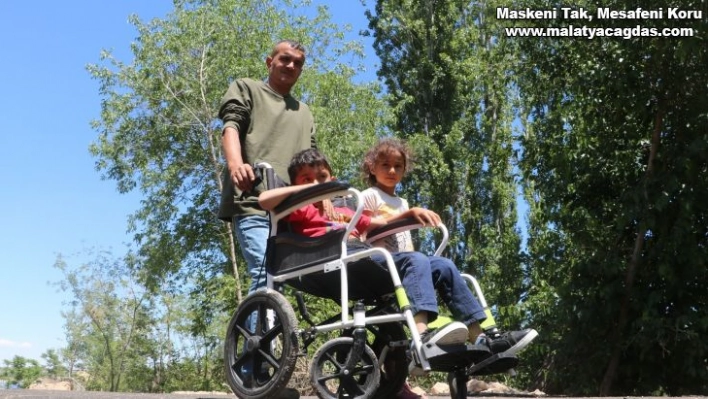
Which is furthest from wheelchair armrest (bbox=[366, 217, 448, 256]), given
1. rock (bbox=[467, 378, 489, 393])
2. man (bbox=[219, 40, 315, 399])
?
rock (bbox=[467, 378, 489, 393])

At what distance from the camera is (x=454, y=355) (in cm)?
316

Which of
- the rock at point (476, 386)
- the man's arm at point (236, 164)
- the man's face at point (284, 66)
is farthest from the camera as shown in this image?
the rock at point (476, 386)

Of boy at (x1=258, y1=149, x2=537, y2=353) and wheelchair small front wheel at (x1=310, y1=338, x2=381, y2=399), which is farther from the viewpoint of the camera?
wheelchair small front wheel at (x1=310, y1=338, x2=381, y2=399)

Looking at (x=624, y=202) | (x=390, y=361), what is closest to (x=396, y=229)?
(x=390, y=361)

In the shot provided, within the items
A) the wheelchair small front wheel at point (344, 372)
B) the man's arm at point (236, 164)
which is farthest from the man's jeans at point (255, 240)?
the wheelchair small front wheel at point (344, 372)

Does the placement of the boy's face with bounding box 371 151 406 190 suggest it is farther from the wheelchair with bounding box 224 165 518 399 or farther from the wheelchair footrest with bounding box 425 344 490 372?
the wheelchair footrest with bounding box 425 344 490 372

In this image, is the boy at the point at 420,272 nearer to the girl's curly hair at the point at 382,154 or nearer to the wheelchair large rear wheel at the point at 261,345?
the girl's curly hair at the point at 382,154

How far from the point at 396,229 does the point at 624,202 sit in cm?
630

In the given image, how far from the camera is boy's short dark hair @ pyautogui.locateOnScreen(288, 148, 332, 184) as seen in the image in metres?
3.76

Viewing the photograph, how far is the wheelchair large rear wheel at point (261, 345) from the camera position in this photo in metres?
3.43

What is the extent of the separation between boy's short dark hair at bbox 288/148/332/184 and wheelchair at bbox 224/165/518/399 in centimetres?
14

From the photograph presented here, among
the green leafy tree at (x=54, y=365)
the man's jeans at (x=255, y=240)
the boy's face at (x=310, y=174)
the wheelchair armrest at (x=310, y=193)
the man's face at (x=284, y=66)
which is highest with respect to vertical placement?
the man's face at (x=284, y=66)

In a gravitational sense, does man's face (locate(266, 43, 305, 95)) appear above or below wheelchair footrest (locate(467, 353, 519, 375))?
above

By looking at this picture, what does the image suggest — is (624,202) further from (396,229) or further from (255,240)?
(255,240)
